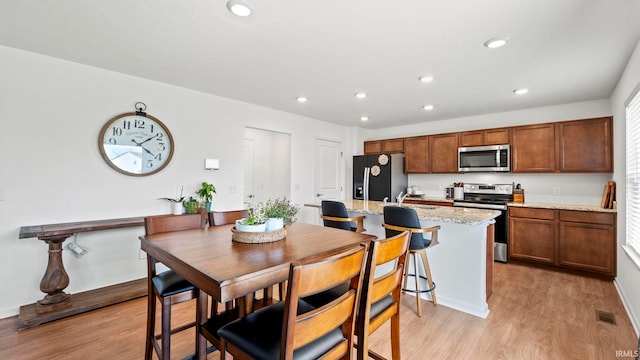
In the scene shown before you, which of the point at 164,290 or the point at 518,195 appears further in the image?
the point at 518,195

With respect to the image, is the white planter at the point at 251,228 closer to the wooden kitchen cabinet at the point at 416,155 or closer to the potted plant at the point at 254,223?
the potted plant at the point at 254,223

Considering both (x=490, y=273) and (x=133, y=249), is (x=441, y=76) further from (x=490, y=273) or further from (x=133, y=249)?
(x=133, y=249)

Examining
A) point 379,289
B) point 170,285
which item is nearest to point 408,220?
point 379,289

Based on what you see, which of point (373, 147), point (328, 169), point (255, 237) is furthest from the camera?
point (373, 147)

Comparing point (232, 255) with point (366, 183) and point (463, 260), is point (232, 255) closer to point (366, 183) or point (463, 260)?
point (463, 260)

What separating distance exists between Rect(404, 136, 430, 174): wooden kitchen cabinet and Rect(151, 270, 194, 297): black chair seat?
4629 mm

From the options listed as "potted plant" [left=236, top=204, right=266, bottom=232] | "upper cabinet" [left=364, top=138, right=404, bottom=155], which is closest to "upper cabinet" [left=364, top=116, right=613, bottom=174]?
"upper cabinet" [left=364, top=138, right=404, bottom=155]

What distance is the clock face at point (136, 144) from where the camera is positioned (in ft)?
9.87

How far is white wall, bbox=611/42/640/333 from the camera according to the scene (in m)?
2.38

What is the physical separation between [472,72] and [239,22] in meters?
2.31

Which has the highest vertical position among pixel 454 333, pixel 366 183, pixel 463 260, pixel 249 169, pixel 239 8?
pixel 239 8

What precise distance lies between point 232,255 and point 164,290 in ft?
2.01

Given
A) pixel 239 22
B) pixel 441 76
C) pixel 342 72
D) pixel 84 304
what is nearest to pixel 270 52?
pixel 239 22

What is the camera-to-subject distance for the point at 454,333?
2283mm
